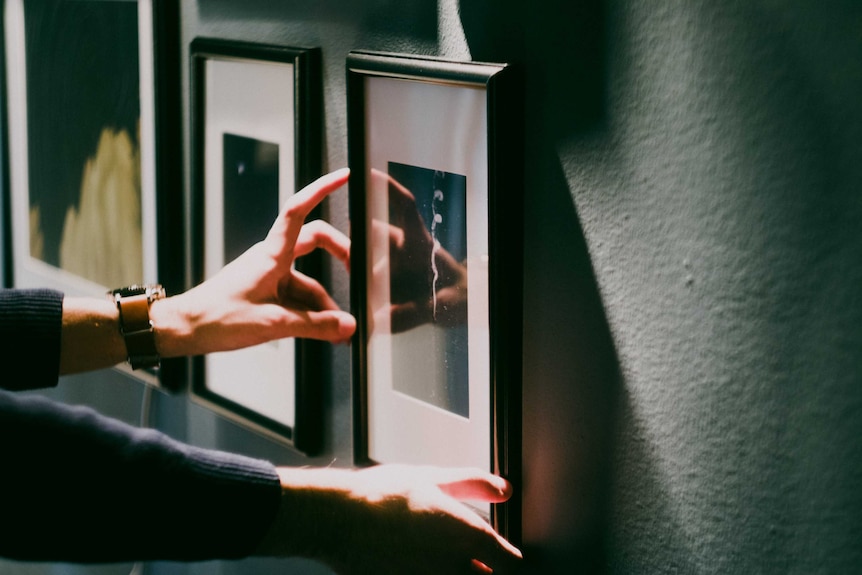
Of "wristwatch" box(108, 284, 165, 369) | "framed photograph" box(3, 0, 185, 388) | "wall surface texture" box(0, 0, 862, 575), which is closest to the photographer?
"wall surface texture" box(0, 0, 862, 575)

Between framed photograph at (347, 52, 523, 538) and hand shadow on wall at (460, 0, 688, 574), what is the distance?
0.02 m

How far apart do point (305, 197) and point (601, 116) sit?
0.42 metres

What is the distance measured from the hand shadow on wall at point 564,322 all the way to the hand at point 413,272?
9cm

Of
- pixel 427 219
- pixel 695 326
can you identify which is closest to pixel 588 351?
pixel 695 326

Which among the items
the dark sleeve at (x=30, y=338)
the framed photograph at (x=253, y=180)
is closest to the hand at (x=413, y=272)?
the framed photograph at (x=253, y=180)

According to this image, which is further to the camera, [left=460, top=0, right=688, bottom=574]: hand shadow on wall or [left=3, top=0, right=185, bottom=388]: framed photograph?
[left=3, top=0, right=185, bottom=388]: framed photograph

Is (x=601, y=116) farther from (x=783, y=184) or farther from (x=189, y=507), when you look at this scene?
(x=189, y=507)

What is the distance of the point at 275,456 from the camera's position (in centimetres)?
136

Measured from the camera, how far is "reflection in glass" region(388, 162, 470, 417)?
0.98 metres

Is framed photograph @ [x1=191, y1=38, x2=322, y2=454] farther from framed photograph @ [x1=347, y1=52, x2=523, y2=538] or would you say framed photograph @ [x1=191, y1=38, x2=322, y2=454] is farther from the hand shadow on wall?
the hand shadow on wall

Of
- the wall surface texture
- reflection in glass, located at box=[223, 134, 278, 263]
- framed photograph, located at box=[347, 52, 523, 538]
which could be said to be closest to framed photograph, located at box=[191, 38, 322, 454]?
reflection in glass, located at box=[223, 134, 278, 263]

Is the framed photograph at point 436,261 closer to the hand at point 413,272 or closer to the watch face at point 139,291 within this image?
the hand at point 413,272

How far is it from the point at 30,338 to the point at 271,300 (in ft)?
1.05

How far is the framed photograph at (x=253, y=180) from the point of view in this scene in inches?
47.3
